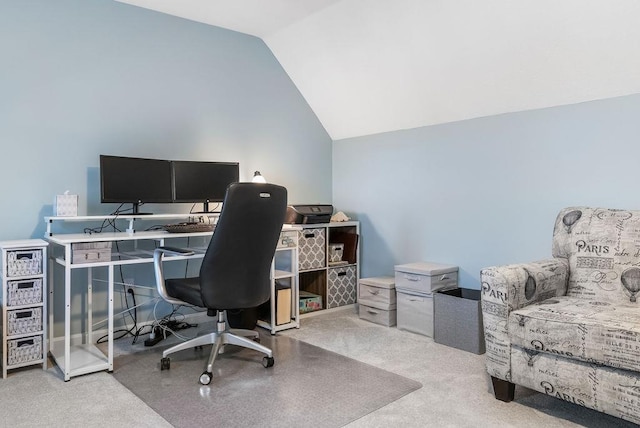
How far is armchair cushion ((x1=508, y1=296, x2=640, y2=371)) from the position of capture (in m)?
1.82

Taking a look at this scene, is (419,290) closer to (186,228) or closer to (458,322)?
(458,322)

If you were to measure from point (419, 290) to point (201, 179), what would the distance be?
1.80 metres

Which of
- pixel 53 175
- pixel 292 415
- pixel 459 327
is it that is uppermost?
pixel 53 175

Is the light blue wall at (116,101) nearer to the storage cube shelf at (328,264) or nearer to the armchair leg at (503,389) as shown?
the storage cube shelf at (328,264)

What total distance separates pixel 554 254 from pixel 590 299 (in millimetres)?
350

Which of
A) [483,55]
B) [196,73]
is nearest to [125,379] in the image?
[196,73]

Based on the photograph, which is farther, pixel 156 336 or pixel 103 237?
pixel 156 336

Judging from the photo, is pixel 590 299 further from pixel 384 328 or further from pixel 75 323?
pixel 75 323

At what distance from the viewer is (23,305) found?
2568mm

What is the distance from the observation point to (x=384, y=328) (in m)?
3.52

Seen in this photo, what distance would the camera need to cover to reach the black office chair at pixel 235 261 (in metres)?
2.40

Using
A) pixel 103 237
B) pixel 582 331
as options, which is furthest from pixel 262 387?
pixel 582 331

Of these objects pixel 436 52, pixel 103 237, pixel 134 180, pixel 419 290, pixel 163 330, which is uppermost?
pixel 436 52

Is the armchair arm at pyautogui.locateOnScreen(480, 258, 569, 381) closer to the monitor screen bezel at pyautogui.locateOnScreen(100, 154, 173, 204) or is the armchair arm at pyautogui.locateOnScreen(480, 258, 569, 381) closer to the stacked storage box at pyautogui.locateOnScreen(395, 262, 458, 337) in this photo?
the stacked storage box at pyautogui.locateOnScreen(395, 262, 458, 337)
